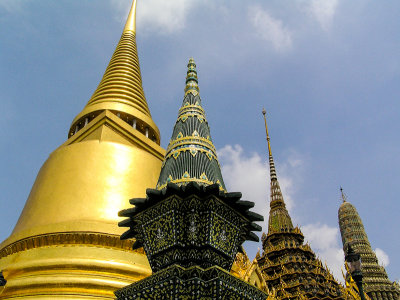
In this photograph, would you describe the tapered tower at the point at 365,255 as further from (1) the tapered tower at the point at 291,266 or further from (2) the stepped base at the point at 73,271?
(2) the stepped base at the point at 73,271

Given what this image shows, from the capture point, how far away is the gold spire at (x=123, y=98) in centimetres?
1338

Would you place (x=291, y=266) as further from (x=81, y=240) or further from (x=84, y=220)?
(x=81, y=240)

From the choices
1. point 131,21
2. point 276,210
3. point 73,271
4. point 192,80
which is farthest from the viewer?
point 276,210

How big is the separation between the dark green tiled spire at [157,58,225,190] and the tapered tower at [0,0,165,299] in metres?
4.34

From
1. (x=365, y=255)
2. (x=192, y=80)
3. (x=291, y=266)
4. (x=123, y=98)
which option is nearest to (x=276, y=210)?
(x=291, y=266)

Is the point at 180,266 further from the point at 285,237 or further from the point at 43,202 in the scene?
the point at 285,237

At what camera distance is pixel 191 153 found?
12.4ft

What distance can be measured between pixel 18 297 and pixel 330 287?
57.1ft

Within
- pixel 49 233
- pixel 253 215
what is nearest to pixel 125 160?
pixel 49 233

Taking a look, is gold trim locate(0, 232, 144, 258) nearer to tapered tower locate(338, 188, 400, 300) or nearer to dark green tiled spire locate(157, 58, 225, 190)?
dark green tiled spire locate(157, 58, 225, 190)

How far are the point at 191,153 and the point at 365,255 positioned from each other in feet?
111

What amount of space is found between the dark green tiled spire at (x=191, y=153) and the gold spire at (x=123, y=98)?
365 inches

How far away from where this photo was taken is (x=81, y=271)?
7.43m

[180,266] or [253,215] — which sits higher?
[253,215]
